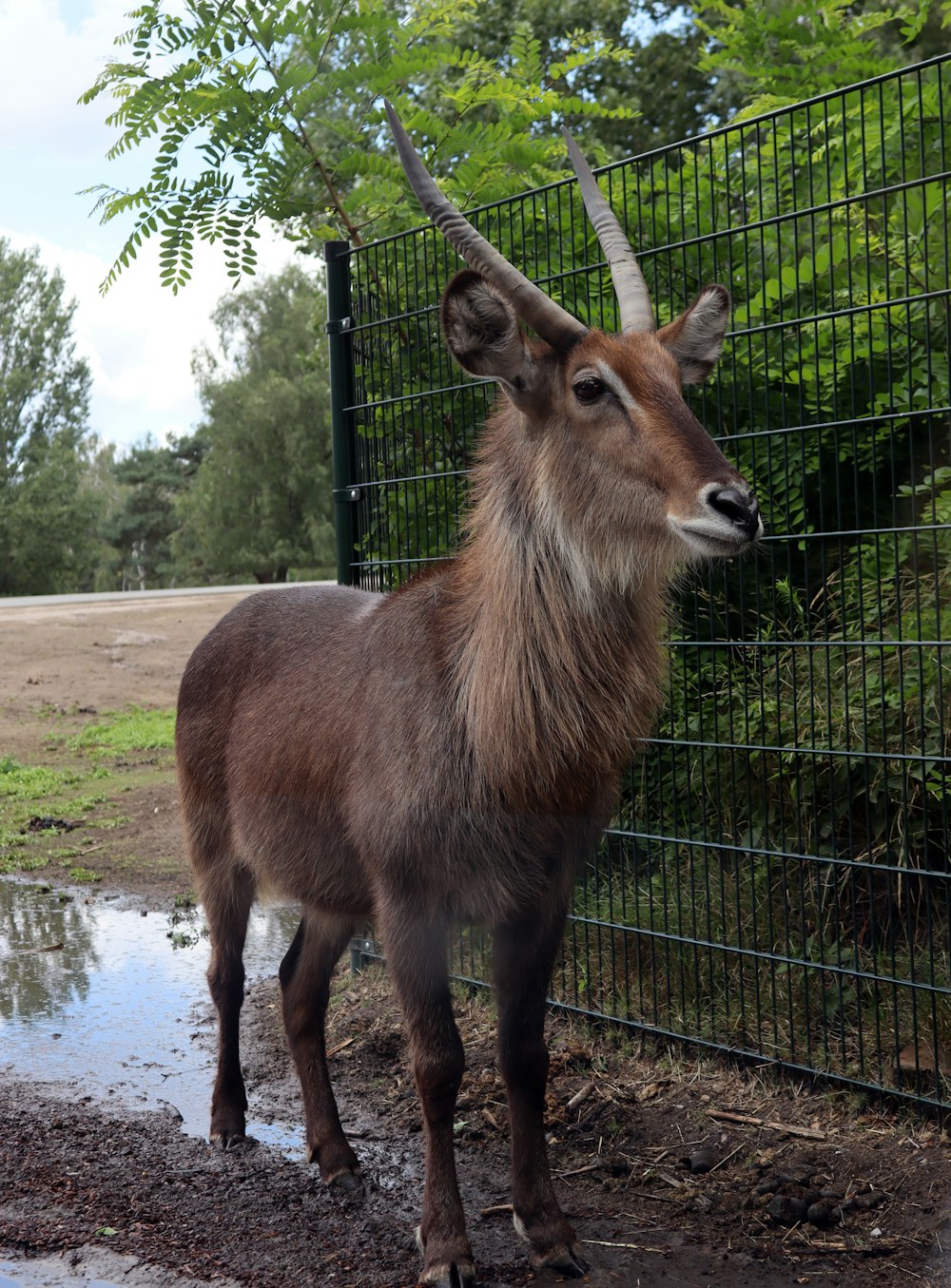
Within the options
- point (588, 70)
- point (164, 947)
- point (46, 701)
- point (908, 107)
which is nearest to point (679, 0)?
point (588, 70)

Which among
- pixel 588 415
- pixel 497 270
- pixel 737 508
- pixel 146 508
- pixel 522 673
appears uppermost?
pixel 146 508

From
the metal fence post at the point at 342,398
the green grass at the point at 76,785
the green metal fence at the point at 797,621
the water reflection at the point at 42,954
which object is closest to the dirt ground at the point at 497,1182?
the green metal fence at the point at 797,621

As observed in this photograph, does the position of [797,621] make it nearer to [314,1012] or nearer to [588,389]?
[588,389]

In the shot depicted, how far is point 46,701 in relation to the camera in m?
12.2

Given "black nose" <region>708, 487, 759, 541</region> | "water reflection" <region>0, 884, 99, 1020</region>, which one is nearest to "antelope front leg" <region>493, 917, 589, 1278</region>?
"black nose" <region>708, 487, 759, 541</region>

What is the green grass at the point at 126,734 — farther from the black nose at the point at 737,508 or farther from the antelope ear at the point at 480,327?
the black nose at the point at 737,508

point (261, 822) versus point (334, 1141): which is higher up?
point (261, 822)

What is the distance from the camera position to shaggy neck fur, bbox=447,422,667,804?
311 cm

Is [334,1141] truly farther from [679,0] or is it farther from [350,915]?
[679,0]

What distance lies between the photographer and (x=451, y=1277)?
119 inches

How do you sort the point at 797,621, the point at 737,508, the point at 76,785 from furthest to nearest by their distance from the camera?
1. the point at 76,785
2. the point at 797,621
3. the point at 737,508

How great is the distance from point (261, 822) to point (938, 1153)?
2125mm

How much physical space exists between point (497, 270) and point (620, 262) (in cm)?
49

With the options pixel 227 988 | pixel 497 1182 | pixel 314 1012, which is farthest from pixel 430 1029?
pixel 227 988
